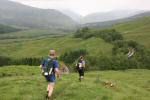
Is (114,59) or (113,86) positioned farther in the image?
(114,59)

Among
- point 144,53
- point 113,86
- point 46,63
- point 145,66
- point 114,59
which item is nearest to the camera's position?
point 46,63

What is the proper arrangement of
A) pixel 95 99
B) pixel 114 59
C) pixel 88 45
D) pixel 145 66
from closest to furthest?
pixel 95 99
pixel 114 59
pixel 145 66
pixel 88 45

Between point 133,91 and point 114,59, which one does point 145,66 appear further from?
point 133,91

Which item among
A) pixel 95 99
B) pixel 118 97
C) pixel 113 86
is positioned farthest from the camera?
pixel 113 86

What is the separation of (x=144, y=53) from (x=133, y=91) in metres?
108

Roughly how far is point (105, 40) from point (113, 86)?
164273 mm

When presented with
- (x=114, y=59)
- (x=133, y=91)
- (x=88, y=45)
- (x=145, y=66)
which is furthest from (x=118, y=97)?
(x=88, y=45)

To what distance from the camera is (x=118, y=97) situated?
93.8ft

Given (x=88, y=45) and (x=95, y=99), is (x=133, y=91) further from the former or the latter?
(x=88, y=45)

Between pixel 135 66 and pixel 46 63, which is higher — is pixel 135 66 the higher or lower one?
the lower one

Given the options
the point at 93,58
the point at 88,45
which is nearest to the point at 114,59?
the point at 93,58

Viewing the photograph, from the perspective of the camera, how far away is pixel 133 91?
34844mm

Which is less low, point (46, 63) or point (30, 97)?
point (46, 63)

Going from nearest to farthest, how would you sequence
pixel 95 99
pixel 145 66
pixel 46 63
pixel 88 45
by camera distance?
pixel 46 63 → pixel 95 99 → pixel 145 66 → pixel 88 45
